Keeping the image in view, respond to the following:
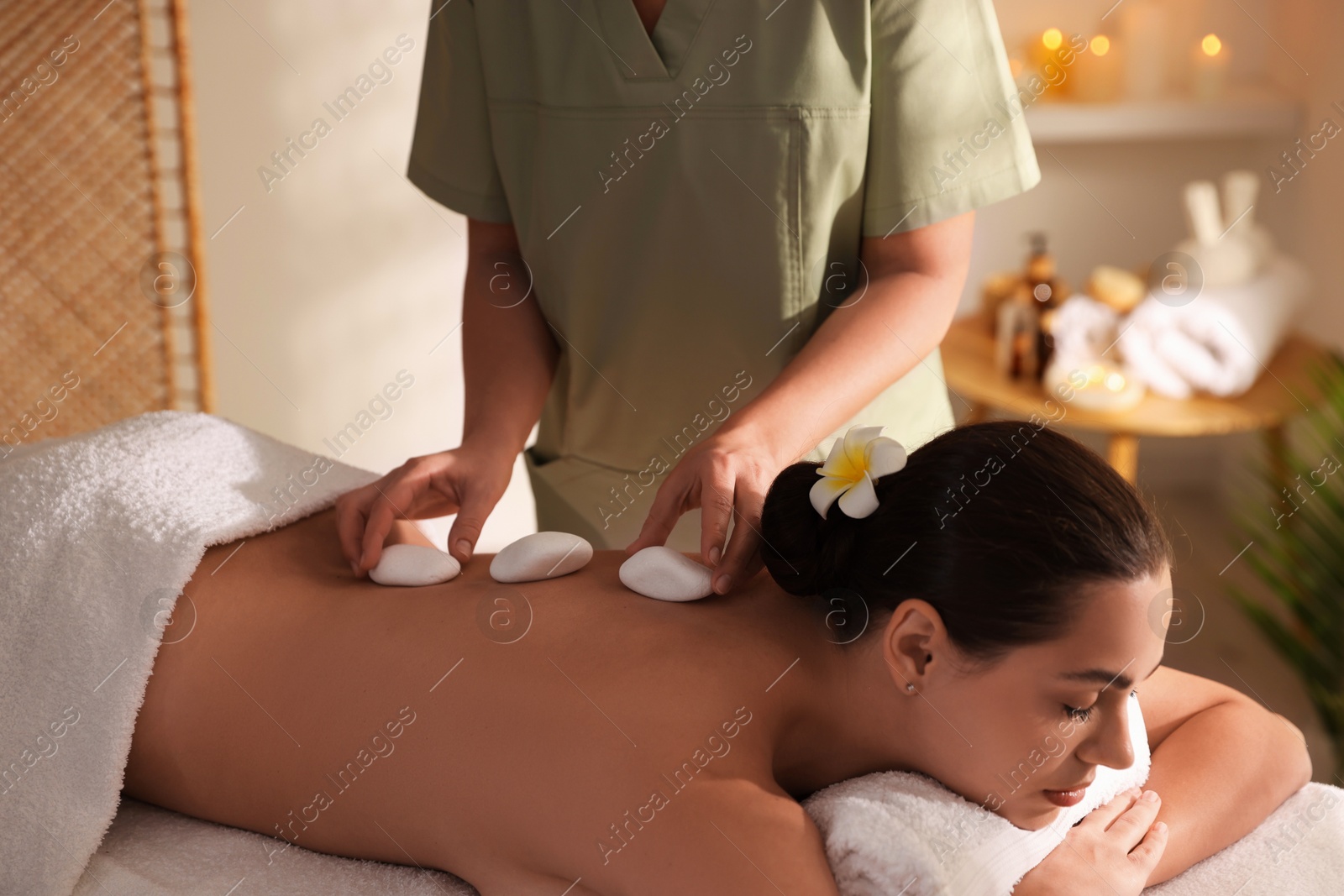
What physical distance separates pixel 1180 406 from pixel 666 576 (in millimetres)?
1599

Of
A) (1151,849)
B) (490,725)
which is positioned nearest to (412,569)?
(490,725)

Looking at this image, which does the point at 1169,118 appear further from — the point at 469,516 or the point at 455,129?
the point at 469,516

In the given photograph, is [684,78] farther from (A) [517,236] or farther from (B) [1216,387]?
(B) [1216,387]

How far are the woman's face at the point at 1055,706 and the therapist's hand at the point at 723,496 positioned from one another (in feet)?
0.67

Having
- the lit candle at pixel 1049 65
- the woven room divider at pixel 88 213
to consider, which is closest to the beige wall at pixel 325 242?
the woven room divider at pixel 88 213

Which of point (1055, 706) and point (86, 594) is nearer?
point (1055, 706)

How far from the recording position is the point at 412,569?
1.07 m

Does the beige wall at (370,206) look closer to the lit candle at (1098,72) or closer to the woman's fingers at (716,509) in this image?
the lit candle at (1098,72)

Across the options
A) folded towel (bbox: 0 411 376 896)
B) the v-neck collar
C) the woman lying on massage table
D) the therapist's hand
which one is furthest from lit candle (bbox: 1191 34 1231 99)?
folded towel (bbox: 0 411 376 896)

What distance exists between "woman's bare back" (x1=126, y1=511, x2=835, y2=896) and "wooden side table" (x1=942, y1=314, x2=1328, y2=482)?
132cm

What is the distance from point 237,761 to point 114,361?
5.39 feet

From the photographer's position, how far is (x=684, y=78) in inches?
46.6

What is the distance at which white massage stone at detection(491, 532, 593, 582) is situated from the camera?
104 centimetres

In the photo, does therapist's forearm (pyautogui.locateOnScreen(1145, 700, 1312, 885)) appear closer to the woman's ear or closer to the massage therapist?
the woman's ear
